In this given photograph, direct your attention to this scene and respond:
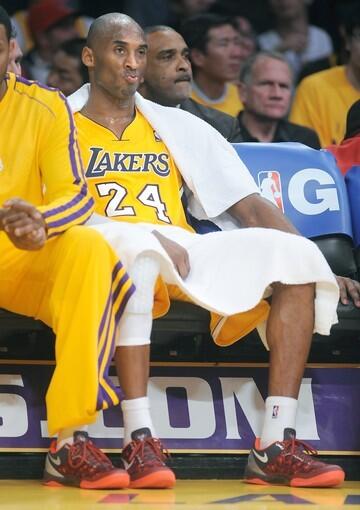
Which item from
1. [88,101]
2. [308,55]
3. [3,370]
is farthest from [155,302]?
[308,55]

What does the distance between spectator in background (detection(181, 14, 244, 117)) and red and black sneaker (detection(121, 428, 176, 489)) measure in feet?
12.2

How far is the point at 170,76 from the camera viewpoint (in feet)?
18.5

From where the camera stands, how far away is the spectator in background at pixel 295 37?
8602mm

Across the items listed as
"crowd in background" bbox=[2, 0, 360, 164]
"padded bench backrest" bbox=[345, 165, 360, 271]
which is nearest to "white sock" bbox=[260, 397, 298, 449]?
"padded bench backrest" bbox=[345, 165, 360, 271]

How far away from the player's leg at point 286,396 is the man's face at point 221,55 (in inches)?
135

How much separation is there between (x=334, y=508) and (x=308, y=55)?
5459 mm

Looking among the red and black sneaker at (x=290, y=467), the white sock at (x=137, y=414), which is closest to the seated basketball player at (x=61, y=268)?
the white sock at (x=137, y=414)

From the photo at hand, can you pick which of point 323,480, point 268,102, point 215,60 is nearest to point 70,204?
point 323,480

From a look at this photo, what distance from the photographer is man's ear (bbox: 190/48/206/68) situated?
745cm

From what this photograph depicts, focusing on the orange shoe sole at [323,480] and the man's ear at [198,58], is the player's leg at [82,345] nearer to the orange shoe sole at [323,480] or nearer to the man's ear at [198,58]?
the orange shoe sole at [323,480]

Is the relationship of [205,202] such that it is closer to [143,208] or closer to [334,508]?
[143,208]

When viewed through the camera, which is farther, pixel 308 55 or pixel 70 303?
pixel 308 55

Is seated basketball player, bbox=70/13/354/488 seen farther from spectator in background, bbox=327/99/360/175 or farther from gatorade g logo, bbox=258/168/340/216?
spectator in background, bbox=327/99/360/175

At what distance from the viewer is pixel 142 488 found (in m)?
3.88
